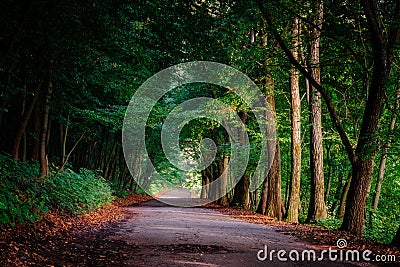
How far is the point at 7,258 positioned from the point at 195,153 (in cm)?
3334

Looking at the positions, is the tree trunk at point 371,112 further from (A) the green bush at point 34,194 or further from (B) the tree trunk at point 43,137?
(B) the tree trunk at point 43,137

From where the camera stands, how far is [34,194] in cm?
1192

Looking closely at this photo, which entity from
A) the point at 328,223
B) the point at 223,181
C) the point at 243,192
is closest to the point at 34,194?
the point at 328,223

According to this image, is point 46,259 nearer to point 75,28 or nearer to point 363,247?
point 75,28

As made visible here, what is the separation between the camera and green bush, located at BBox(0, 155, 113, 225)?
9492 mm

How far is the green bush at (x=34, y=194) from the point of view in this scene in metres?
9.49

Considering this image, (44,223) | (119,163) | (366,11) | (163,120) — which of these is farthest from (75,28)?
(119,163)

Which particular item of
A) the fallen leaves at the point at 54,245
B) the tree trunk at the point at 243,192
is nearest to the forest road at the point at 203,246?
the fallen leaves at the point at 54,245

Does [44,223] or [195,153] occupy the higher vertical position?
[195,153]

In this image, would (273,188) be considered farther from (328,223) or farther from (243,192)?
(243,192)

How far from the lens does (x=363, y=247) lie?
9.19 meters

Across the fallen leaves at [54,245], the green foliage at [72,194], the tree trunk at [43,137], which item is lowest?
the fallen leaves at [54,245]

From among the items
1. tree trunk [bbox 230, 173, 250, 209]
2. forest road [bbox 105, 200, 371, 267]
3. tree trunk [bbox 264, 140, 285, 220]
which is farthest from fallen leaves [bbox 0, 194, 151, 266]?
tree trunk [bbox 230, 173, 250, 209]

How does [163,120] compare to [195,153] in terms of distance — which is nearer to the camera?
[163,120]
